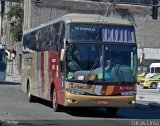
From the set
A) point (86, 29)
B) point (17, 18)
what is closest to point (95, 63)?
point (86, 29)

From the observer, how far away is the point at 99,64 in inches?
784

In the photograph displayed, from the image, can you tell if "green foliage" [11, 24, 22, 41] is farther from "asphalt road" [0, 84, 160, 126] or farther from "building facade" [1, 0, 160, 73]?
"asphalt road" [0, 84, 160, 126]

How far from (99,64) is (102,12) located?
59.7m

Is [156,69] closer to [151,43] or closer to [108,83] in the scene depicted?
[151,43]

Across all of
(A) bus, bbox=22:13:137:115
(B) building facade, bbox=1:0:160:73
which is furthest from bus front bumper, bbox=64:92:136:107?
(B) building facade, bbox=1:0:160:73

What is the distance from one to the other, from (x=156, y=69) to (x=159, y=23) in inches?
752

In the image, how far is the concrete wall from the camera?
75250 mm

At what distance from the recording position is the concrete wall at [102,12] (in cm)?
7525

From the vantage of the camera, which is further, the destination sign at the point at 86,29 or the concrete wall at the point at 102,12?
the concrete wall at the point at 102,12

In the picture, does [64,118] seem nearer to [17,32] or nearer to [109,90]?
[109,90]

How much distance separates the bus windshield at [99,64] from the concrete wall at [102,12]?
180ft

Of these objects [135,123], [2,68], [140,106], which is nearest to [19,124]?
[135,123]

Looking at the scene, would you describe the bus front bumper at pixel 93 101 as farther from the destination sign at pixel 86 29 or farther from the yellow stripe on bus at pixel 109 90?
the destination sign at pixel 86 29

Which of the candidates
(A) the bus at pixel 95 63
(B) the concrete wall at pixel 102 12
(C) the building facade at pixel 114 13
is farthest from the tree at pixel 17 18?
(A) the bus at pixel 95 63
